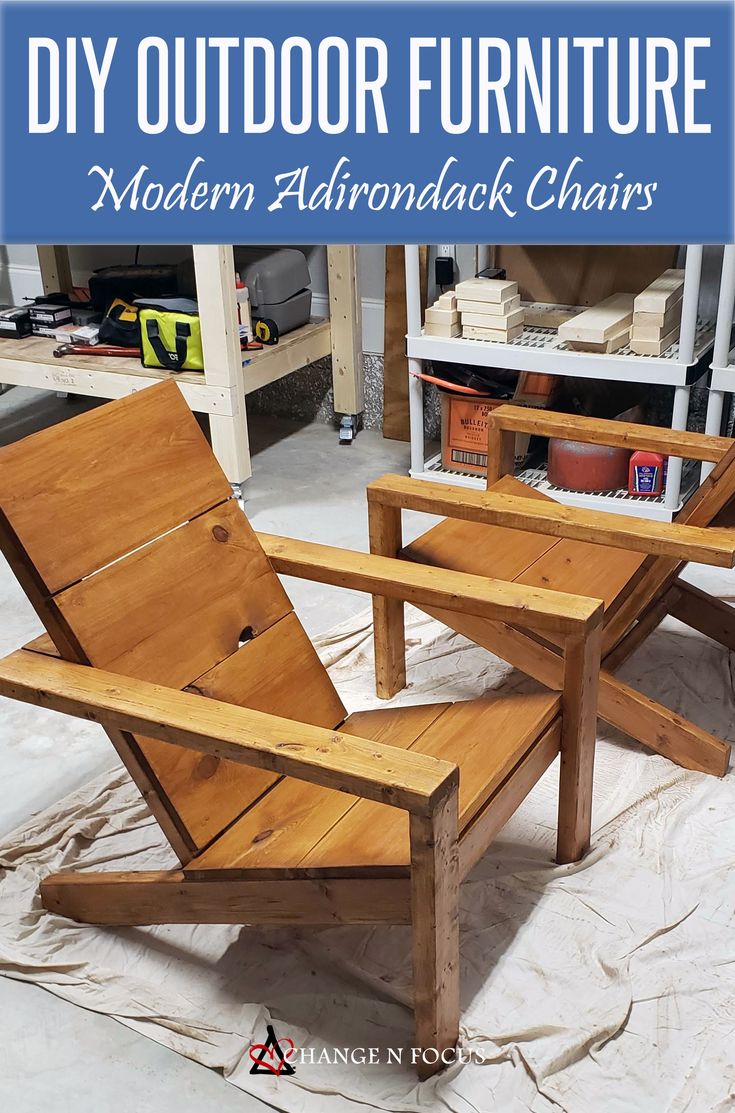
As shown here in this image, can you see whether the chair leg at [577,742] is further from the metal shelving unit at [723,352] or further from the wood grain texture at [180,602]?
the metal shelving unit at [723,352]

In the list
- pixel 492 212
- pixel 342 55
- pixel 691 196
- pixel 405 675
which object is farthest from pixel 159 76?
pixel 405 675

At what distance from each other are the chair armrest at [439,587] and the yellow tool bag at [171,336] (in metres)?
1.54

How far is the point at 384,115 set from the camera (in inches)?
131

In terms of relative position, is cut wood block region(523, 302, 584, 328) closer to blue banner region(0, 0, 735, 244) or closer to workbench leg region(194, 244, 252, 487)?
blue banner region(0, 0, 735, 244)

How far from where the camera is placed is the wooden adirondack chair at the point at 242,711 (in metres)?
1.60

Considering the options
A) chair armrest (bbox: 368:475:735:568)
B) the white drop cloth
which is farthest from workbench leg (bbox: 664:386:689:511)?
the white drop cloth

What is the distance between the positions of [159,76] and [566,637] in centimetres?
217

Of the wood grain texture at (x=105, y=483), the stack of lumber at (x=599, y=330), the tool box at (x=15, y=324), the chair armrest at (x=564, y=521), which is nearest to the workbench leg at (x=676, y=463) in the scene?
the stack of lumber at (x=599, y=330)

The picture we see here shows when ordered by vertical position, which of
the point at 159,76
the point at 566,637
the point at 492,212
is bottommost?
the point at 566,637

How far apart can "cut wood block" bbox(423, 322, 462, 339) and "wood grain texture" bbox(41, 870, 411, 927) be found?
2213 mm

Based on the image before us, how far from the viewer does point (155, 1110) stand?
1.68 metres

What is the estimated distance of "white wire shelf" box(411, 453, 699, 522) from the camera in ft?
11.5

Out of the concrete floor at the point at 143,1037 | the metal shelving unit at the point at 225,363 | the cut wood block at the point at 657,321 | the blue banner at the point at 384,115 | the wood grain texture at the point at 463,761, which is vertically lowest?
the concrete floor at the point at 143,1037

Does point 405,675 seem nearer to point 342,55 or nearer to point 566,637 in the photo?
point 566,637
